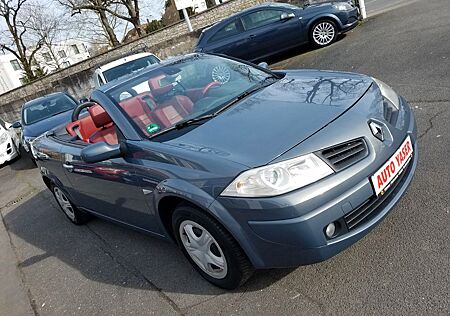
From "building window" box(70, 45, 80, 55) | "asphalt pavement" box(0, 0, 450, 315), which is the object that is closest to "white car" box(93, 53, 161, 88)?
"asphalt pavement" box(0, 0, 450, 315)

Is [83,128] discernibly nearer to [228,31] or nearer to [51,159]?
[51,159]

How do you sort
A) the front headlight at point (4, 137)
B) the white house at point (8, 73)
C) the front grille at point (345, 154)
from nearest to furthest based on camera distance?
the front grille at point (345, 154) → the front headlight at point (4, 137) → the white house at point (8, 73)

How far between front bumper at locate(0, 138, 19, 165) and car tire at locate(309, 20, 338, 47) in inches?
322

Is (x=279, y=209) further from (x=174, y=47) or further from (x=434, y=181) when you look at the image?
(x=174, y=47)

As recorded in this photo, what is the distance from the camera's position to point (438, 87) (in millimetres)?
4711

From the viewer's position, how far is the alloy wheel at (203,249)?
8.34 feet

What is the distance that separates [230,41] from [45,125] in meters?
5.02

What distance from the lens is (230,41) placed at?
392 inches

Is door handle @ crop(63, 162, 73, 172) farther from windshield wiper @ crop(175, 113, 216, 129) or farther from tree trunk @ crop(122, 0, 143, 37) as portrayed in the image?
tree trunk @ crop(122, 0, 143, 37)

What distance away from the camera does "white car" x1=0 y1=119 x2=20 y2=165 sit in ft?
31.6

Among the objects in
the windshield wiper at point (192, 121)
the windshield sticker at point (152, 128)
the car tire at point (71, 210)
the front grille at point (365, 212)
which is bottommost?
the car tire at point (71, 210)

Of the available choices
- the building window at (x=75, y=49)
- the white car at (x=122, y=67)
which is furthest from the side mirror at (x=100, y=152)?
the building window at (x=75, y=49)

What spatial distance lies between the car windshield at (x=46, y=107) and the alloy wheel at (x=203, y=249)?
7658 mm

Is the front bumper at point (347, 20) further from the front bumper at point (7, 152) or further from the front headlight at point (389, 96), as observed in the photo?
the front bumper at point (7, 152)
